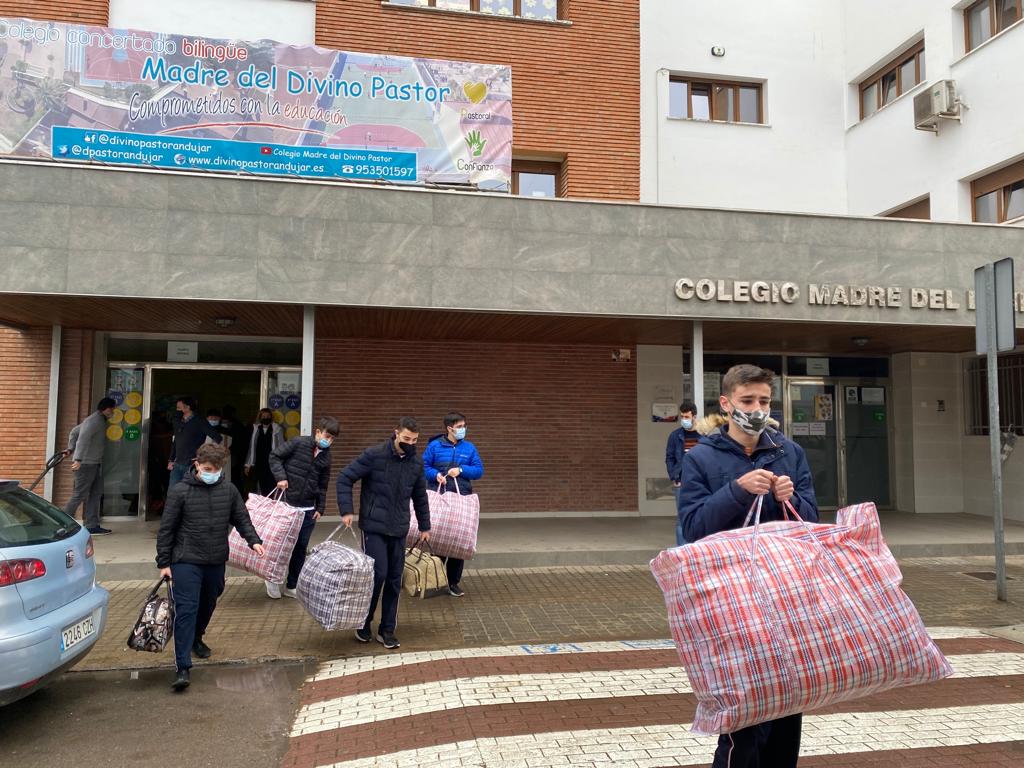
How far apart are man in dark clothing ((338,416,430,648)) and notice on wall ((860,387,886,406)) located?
418 inches

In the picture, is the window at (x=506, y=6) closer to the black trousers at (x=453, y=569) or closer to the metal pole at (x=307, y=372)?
the metal pole at (x=307, y=372)

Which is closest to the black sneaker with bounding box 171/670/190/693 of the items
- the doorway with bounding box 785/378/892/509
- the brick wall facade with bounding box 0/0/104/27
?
the brick wall facade with bounding box 0/0/104/27

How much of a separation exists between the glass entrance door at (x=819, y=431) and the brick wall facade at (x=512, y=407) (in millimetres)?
3248

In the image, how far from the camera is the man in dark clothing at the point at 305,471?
662 centimetres

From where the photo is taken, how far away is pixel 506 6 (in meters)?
12.4

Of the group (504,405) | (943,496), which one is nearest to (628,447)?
(504,405)

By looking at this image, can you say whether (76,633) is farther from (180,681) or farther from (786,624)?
(786,624)

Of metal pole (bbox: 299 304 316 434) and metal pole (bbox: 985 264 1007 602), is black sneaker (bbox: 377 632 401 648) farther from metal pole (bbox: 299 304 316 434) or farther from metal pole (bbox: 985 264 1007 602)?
metal pole (bbox: 985 264 1007 602)

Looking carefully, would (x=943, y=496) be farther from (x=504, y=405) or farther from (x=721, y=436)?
(x=721, y=436)

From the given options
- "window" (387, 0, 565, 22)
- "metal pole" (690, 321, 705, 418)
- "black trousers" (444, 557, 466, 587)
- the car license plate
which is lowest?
"black trousers" (444, 557, 466, 587)

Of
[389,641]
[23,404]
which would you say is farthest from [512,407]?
[23,404]

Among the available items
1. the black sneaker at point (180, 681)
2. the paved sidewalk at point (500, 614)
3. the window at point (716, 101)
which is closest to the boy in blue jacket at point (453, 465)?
the paved sidewalk at point (500, 614)

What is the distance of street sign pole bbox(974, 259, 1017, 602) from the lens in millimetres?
6617

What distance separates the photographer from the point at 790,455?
2.91 meters
